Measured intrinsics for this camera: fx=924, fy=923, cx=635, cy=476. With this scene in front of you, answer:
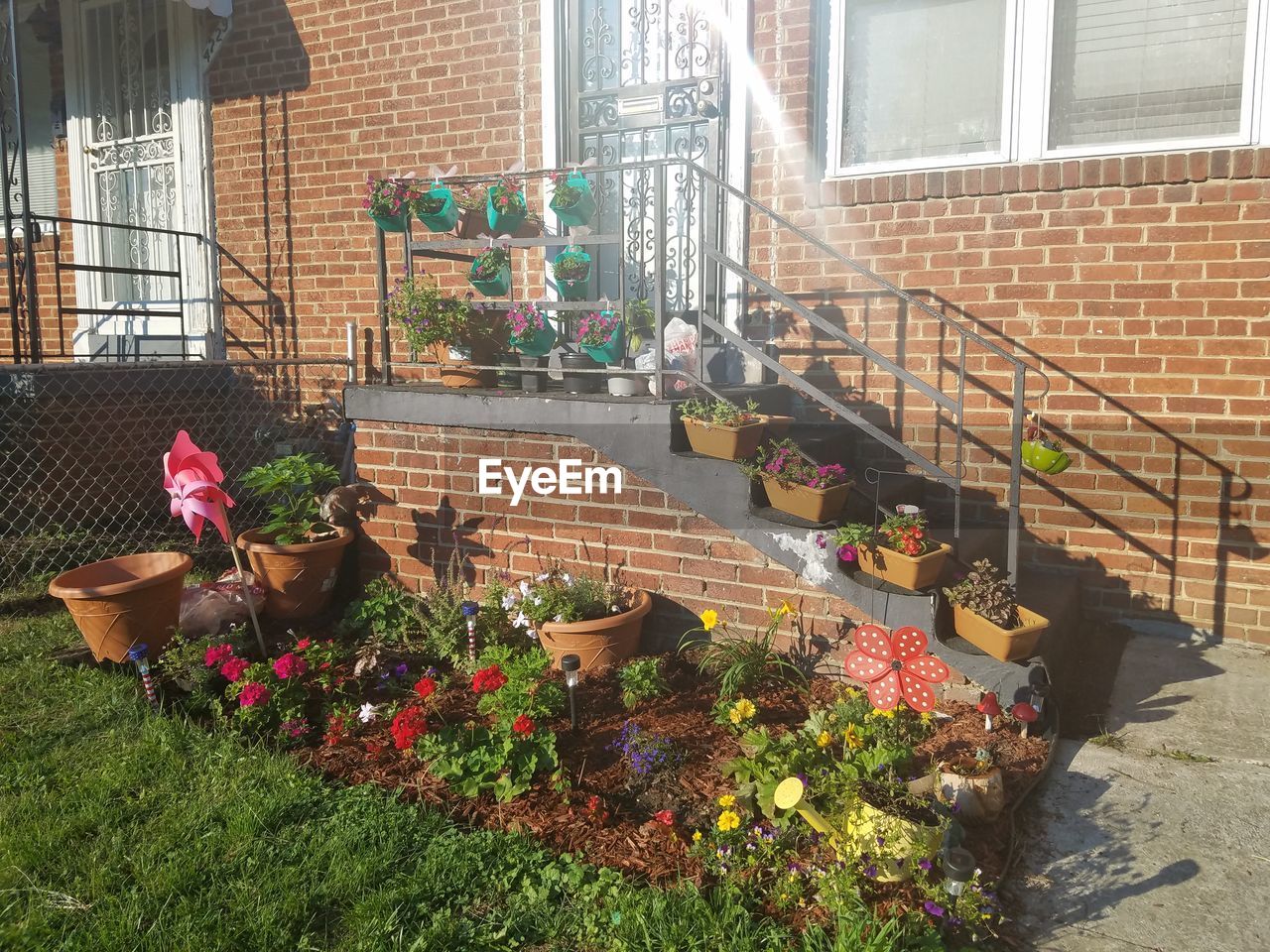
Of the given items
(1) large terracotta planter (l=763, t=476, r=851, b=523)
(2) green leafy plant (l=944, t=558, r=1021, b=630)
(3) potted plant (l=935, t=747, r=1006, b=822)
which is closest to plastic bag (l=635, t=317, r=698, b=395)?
(1) large terracotta planter (l=763, t=476, r=851, b=523)

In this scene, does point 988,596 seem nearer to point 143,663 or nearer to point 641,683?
point 641,683

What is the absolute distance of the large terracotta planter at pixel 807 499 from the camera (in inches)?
144

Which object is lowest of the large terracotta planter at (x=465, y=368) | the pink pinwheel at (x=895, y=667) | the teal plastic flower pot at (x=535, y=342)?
the pink pinwheel at (x=895, y=667)

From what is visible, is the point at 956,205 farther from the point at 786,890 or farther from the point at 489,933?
the point at 489,933

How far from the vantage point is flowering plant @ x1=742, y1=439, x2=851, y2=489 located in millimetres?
3693

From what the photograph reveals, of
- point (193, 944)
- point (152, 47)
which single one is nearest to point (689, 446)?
point (193, 944)

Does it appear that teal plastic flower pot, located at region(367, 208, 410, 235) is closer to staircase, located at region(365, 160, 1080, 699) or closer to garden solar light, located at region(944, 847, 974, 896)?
staircase, located at region(365, 160, 1080, 699)

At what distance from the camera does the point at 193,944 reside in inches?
85.7

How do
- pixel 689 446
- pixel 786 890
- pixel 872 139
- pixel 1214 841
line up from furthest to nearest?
1. pixel 872 139
2. pixel 689 446
3. pixel 1214 841
4. pixel 786 890

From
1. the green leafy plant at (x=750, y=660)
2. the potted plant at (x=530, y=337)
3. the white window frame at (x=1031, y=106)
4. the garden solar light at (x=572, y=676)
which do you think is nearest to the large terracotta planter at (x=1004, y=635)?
the green leafy plant at (x=750, y=660)

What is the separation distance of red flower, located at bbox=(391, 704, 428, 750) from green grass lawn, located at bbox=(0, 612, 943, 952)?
0.20m

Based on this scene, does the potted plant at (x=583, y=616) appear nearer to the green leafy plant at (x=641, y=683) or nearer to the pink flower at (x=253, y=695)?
the green leafy plant at (x=641, y=683)

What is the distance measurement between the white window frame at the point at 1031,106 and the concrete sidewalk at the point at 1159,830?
2.38 m

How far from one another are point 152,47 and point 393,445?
473 cm
